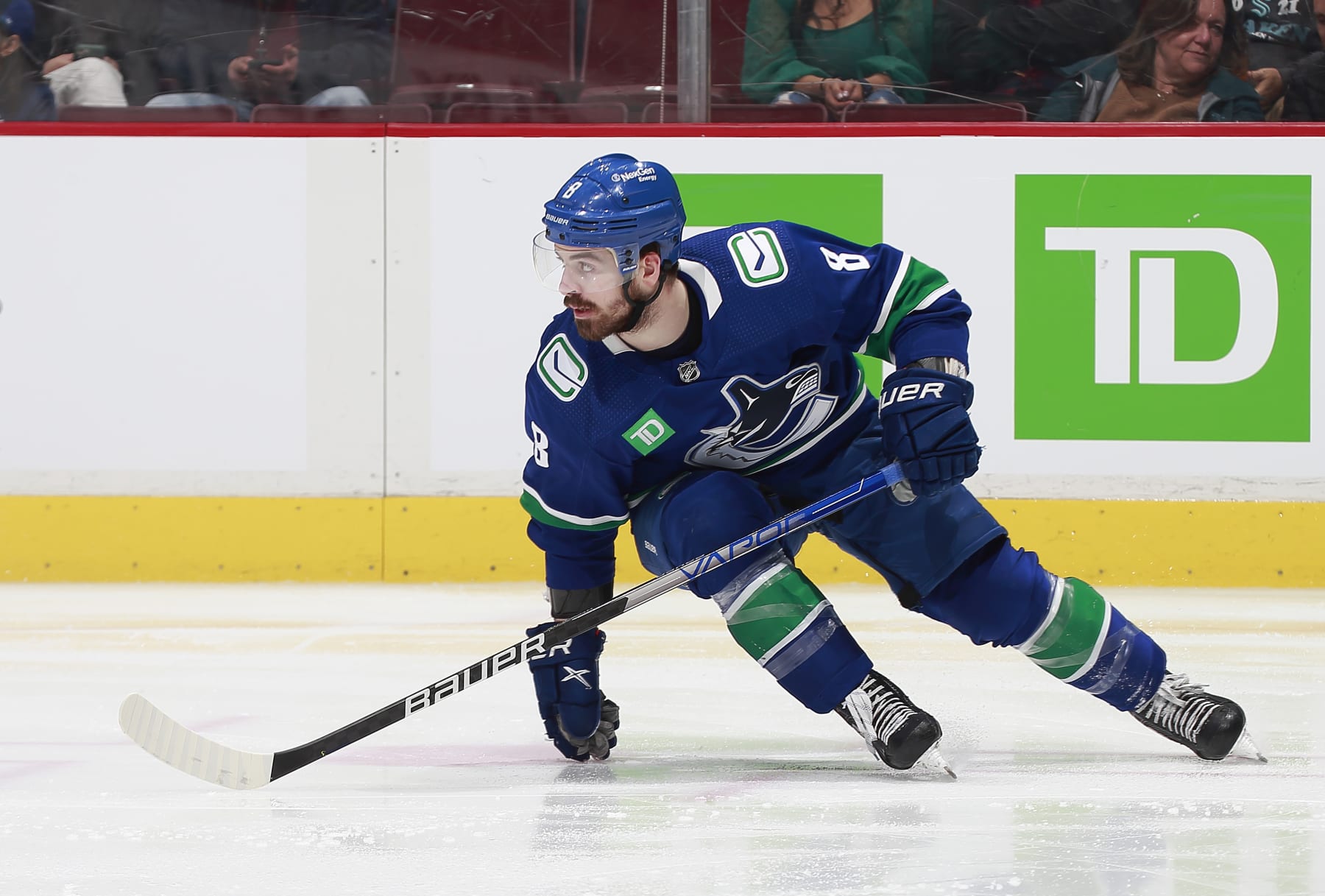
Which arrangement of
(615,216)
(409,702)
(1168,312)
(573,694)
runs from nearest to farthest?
1. (615,216)
2. (409,702)
3. (573,694)
4. (1168,312)

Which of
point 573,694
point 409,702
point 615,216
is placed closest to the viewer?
point 615,216

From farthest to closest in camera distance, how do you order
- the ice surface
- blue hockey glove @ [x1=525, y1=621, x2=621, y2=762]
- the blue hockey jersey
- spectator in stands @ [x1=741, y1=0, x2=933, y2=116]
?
spectator in stands @ [x1=741, y1=0, x2=933, y2=116], blue hockey glove @ [x1=525, y1=621, x2=621, y2=762], the blue hockey jersey, the ice surface

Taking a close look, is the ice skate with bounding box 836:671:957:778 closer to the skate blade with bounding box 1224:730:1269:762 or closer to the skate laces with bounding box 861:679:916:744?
the skate laces with bounding box 861:679:916:744

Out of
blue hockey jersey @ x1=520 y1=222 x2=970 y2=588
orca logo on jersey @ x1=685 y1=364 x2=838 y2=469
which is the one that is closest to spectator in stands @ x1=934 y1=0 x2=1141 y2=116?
blue hockey jersey @ x1=520 y1=222 x2=970 y2=588

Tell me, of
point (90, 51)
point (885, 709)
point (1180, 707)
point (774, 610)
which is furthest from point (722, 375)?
point (90, 51)

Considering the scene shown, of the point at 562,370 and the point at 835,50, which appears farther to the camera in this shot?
the point at 835,50

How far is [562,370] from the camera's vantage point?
2199 millimetres

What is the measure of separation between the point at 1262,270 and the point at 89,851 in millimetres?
3357

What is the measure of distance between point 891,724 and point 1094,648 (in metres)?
0.33

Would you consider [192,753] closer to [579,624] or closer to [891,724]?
[579,624]

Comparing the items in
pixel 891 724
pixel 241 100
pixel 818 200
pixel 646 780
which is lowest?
pixel 646 780

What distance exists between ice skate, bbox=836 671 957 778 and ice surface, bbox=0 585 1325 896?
0.14 ft

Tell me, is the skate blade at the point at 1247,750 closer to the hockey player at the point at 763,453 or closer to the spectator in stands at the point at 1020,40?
the hockey player at the point at 763,453

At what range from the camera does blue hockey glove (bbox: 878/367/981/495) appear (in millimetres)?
2078
